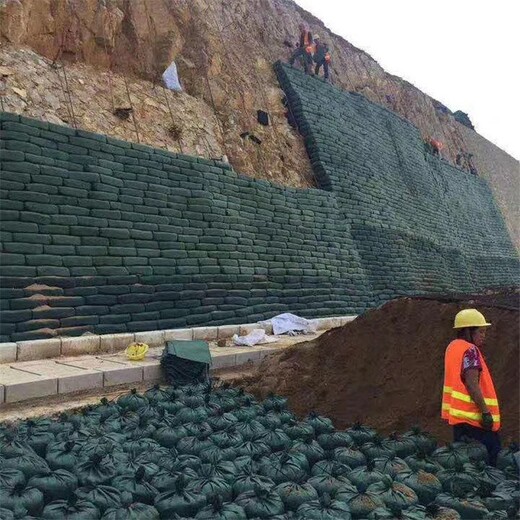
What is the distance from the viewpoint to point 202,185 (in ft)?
30.0

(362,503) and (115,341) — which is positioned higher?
(115,341)

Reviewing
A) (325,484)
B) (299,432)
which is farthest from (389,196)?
(325,484)

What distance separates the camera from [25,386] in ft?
16.4

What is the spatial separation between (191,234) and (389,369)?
13.8ft

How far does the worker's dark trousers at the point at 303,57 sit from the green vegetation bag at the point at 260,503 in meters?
15.0

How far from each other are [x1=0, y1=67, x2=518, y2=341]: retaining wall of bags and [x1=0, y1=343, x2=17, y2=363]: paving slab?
220 mm

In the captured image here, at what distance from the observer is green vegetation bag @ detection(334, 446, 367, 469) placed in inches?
149

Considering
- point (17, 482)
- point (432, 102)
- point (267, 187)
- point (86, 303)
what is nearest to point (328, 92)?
point (267, 187)

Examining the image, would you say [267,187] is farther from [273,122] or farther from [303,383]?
[303,383]

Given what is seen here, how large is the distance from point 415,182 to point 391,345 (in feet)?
42.4

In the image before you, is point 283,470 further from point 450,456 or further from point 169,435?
point 450,456

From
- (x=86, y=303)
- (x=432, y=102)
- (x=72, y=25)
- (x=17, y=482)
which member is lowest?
(x=17, y=482)

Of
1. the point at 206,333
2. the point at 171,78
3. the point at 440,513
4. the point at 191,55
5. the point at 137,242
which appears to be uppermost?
the point at 191,55

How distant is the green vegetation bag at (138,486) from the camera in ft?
10.2
